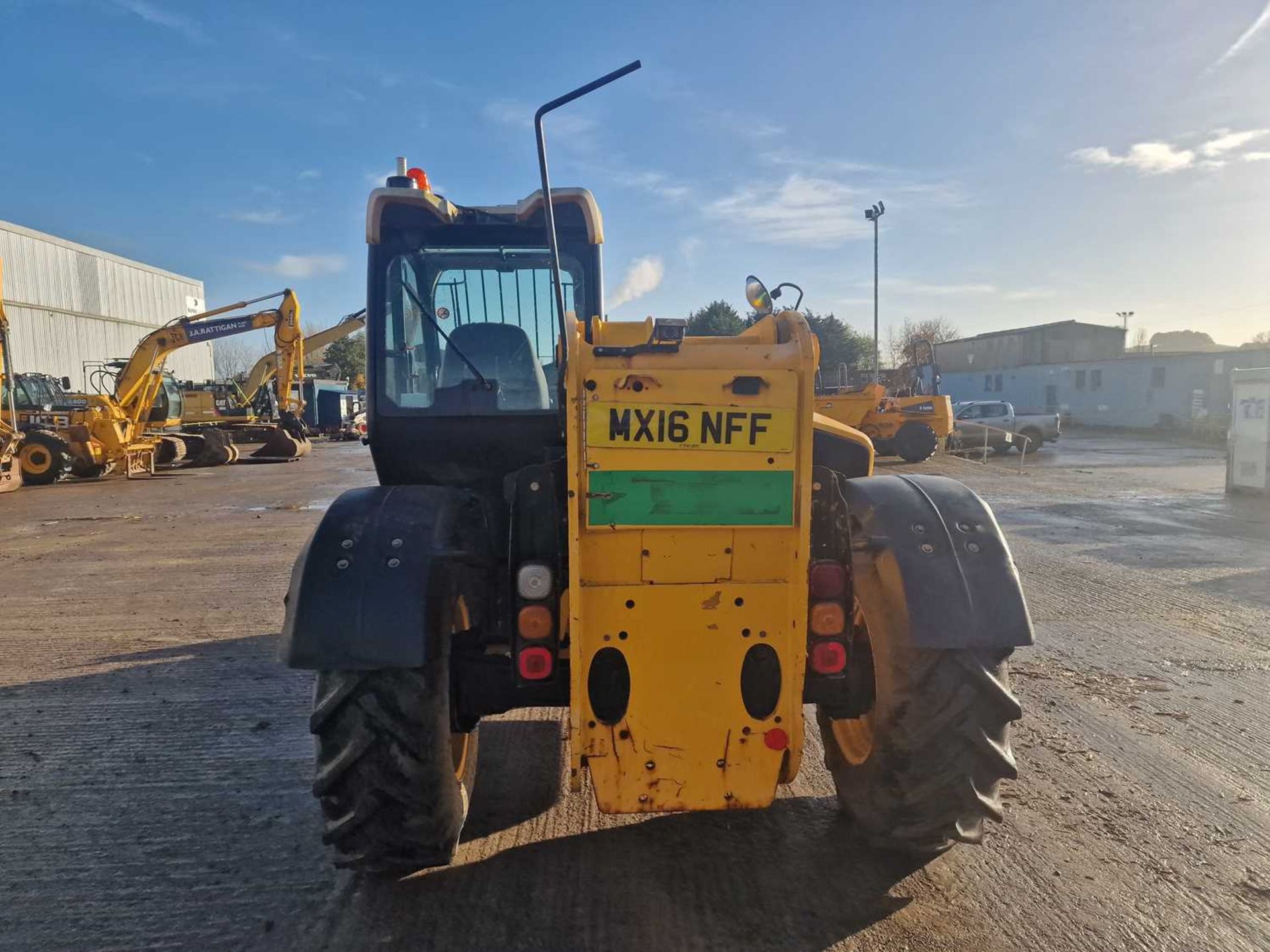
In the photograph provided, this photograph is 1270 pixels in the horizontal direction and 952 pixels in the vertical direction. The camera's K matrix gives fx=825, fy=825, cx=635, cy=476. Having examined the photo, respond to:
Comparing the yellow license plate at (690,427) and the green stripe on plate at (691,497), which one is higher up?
the yellow license plate at (690,427)

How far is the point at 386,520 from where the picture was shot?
2.83 meters

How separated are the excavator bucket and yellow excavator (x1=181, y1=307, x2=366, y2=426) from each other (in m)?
1.51

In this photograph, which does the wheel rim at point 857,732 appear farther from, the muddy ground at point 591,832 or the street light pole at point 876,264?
the street light pole at point 876,264

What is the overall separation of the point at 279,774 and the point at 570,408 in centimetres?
252

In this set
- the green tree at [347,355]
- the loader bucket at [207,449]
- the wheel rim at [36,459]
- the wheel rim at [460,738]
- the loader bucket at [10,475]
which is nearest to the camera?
the wheel rim at [460,738]

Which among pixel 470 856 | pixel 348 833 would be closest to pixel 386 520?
pixel 348 833

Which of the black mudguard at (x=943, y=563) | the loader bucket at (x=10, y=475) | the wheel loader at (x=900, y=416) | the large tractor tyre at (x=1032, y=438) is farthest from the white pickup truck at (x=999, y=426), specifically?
the loader bucket at (x=10, y=475)

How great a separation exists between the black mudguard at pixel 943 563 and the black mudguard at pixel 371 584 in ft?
4.52

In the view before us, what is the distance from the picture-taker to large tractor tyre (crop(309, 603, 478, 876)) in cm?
258

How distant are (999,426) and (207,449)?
913 inches

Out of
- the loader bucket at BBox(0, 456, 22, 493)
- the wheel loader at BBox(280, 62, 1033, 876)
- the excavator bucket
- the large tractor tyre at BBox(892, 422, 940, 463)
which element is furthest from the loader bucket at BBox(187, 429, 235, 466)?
the wheel loader at BBox(280, 62, 1033, 876)

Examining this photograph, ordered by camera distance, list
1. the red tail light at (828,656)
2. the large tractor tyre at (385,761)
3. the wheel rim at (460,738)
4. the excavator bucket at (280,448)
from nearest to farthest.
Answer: the large tractor tyre at (385,761), the red tail light at (828,656), the wheel rim at (460,738), the excavator bucket at (280,448)

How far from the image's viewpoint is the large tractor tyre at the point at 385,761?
258cm

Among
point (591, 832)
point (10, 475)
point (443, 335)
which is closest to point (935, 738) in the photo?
point (591, 832)
